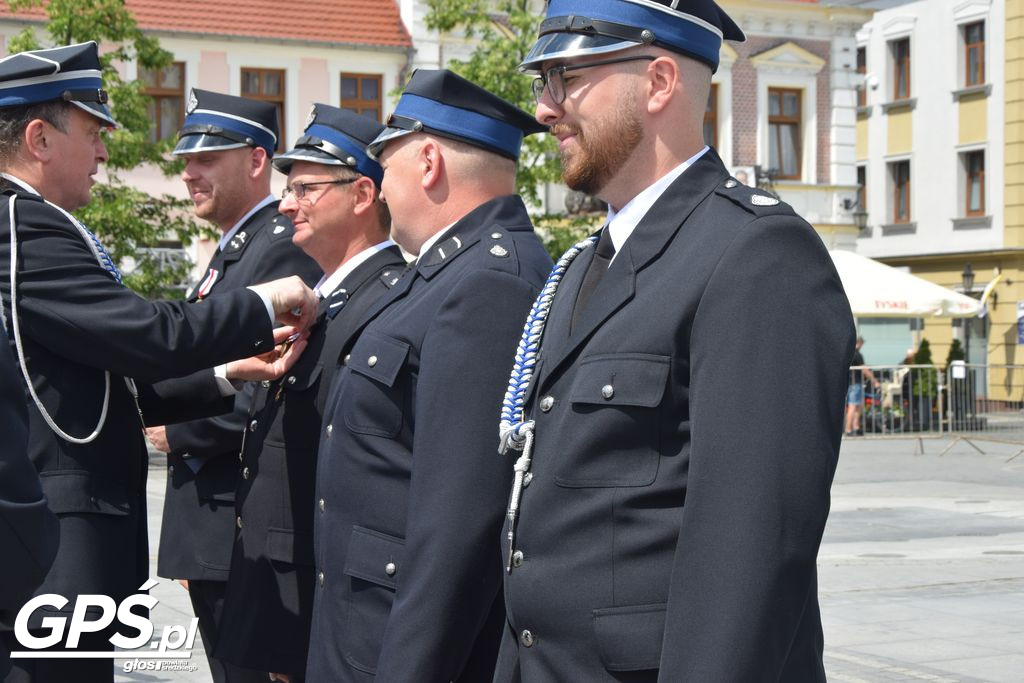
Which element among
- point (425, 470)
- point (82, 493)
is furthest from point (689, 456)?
point (82, 493)

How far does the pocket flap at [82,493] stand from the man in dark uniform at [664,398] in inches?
57.1

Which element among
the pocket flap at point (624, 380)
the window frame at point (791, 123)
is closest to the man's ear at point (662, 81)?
the pocket flap at point (624, 380)

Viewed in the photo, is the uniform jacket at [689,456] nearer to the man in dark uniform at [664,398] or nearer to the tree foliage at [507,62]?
the man in dark uniform at [664,398]

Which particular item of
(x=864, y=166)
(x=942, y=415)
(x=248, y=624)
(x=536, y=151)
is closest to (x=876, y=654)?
(x=248, y=624)

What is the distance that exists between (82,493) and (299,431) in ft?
2.39

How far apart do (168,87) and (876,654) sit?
23280 millimetres

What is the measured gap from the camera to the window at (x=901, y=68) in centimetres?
3906

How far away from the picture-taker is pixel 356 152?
187 inches

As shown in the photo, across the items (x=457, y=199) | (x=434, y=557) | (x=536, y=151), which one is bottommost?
(x=434, y=557)

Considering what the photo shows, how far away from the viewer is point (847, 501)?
1485 cm

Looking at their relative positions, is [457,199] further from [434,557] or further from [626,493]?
[626,493]

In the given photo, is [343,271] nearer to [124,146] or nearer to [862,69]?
[124,146]

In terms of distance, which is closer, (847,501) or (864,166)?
(847,501)

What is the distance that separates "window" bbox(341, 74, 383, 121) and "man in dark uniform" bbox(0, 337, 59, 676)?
27.4 meters
